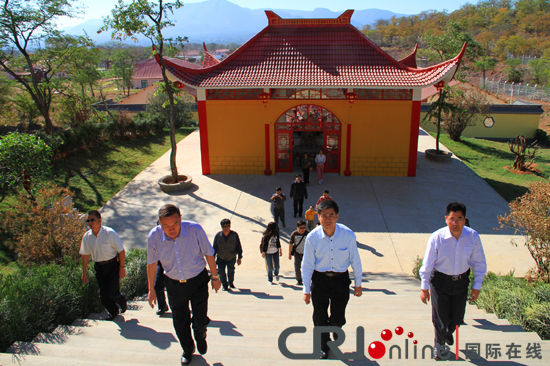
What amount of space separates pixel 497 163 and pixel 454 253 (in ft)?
54.7

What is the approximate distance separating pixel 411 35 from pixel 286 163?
280ft

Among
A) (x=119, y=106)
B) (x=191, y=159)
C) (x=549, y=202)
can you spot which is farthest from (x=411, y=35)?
(x=549, y=202)

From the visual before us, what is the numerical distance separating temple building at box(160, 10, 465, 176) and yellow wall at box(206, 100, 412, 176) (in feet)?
0.11

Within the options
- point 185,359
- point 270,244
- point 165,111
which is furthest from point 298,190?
point 165,111

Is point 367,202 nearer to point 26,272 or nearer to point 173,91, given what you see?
point 173,91

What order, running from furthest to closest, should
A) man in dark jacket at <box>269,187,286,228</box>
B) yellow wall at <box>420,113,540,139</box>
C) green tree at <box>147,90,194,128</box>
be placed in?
1. yellow wall at <box>420,113,540,139</box>
2. green tree at <box>147,90,194,128</box>
3. man in dark jacket at <box>269,187,286,228</box>

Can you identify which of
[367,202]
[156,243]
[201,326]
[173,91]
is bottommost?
[367,202]

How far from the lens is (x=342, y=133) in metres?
15.1

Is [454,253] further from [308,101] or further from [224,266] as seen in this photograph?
[308,101]

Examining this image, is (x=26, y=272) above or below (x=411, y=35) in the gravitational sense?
below

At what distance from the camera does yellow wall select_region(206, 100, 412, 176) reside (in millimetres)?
14789

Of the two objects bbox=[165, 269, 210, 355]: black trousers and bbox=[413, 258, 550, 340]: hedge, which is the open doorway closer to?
bbox=[413, 258, 550, 340]: hedge

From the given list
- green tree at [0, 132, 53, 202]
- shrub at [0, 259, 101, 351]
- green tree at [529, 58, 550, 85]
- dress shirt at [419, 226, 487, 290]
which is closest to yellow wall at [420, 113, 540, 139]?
green tree at [529, 58, 550, 85]

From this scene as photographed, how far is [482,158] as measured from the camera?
1920 centimetres
